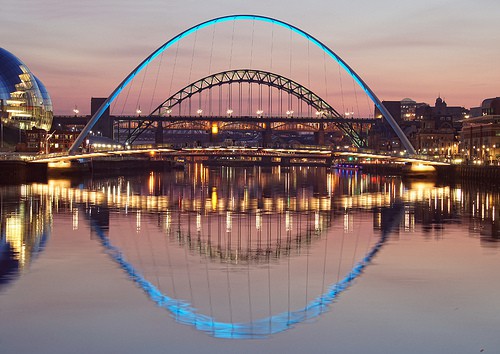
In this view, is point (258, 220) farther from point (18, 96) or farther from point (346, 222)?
point (18, 96)

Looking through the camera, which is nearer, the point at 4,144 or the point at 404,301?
the point at 404,301

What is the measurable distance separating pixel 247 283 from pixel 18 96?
124m

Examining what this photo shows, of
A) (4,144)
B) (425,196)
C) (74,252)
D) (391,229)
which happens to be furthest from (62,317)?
(4,144)

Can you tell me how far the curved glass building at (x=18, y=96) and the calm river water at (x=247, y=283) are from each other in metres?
92.0

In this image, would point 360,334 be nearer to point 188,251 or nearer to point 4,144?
point 188,251

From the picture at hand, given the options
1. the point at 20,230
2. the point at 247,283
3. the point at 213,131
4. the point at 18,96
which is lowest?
the point at 247,283

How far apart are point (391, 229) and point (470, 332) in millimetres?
25118

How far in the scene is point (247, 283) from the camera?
26.5m

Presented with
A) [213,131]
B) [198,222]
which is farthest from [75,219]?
[213,131]

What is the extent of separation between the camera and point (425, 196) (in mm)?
76688

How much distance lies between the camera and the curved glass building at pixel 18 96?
139750 millimetres

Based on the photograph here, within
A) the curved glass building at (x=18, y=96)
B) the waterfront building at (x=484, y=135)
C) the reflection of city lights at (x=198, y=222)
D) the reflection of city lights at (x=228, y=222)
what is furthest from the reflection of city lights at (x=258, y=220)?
the curved glass building at (x=18, y=96)

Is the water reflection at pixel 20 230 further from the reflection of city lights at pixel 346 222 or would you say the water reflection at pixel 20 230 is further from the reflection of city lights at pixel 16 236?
the reflection of city lights at pixel 346 222

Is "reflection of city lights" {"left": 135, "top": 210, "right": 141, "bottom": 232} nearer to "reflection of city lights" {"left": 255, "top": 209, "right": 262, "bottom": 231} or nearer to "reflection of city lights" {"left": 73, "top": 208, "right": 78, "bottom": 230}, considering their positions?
"reflection of city lights" {"left": 73, "top": 208, "right": 78, "bottom": 230}
